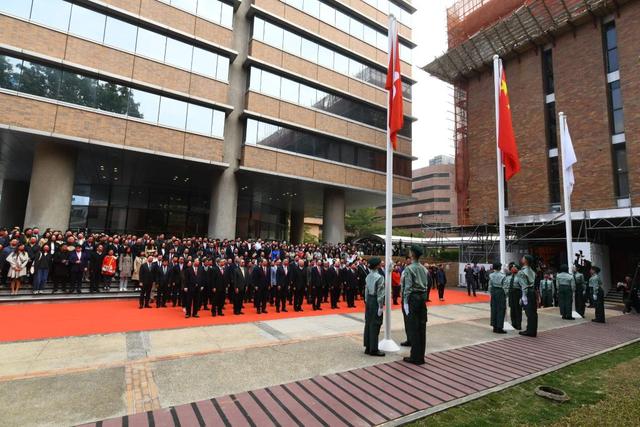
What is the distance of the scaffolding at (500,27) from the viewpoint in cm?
2355

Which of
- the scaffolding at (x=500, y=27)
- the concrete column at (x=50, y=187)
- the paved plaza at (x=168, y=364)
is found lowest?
the paved plaza at (x=168, y=364)

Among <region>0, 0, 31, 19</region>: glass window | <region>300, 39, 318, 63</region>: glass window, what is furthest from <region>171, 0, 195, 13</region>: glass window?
<region>300, 39, 318, 63</region>: glass window

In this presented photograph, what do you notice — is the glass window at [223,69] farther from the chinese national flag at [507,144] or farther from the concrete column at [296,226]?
the concrete column at [296,226]

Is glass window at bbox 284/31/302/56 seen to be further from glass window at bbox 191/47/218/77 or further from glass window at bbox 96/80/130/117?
glass window at bbox 96/80/130/117

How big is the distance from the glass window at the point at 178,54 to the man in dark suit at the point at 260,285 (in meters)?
14.8

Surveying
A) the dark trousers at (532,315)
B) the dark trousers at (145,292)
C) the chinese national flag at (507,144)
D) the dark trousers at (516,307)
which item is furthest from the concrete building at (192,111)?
the dark trousers at (532,315)

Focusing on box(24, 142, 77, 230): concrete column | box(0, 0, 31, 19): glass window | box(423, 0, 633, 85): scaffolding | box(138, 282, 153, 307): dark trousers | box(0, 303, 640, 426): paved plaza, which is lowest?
box(0, 303, 640, 426): paved plaza

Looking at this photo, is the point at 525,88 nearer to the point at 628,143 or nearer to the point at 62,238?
the point at 628,143

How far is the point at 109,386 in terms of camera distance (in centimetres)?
462

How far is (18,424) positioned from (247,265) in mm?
8195

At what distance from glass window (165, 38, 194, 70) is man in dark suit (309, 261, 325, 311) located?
15.2 m

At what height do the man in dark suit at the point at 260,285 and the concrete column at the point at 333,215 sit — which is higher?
the concrete column at the point at 333,215

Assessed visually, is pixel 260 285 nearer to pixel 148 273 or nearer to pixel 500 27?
pixel 148 273

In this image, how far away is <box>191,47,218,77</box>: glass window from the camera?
2033 centimetres
